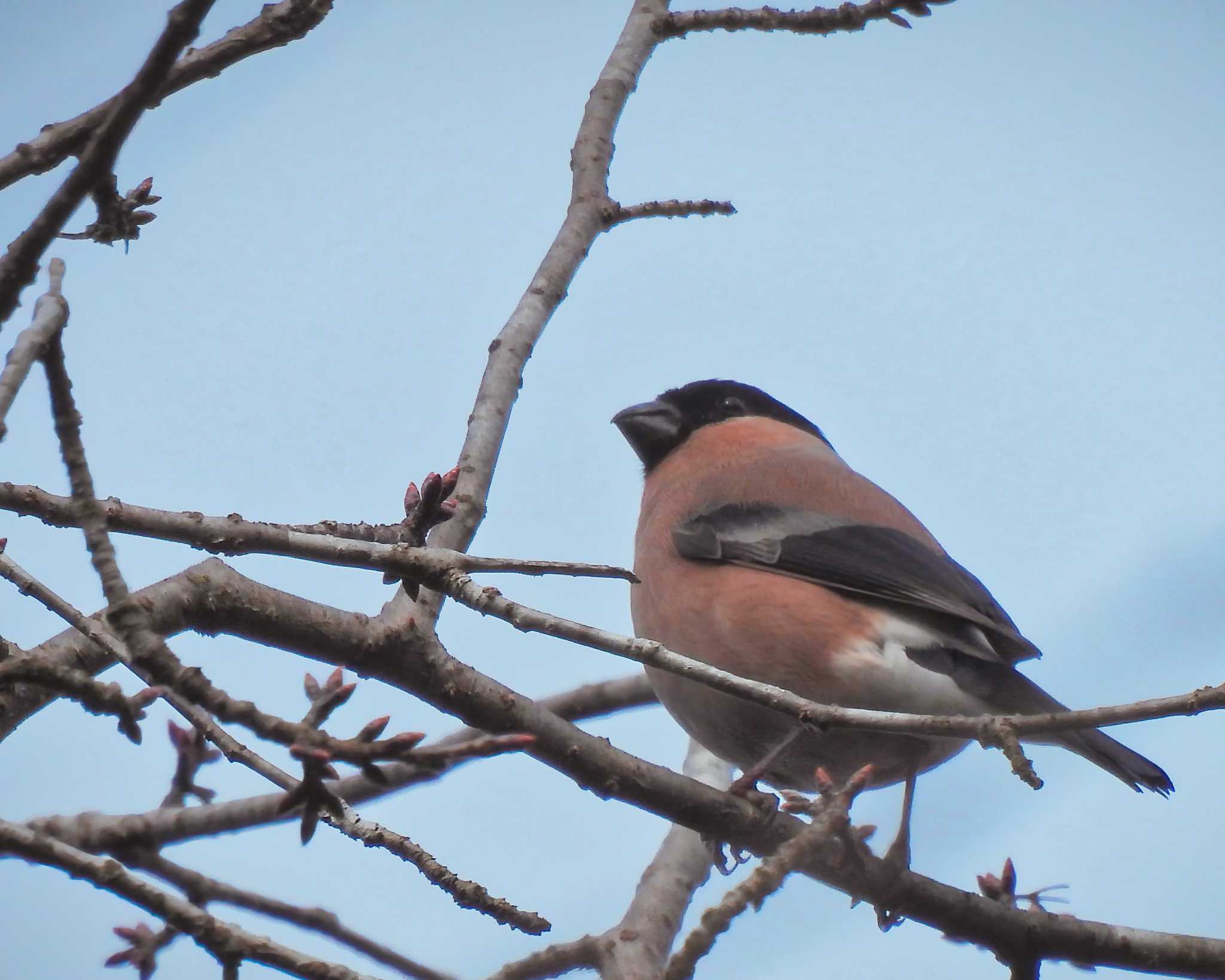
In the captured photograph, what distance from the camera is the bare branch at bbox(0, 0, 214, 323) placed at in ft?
5.13

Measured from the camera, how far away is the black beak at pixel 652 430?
5.60m

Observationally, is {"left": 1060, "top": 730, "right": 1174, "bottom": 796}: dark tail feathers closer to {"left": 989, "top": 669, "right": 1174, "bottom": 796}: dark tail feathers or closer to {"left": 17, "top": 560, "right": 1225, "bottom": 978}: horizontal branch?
{"left": 989, "top": 669, "right": 1174, "bottom": 796}: dark tail feathers

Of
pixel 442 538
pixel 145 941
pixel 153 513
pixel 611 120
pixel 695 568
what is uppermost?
pixel 611 120

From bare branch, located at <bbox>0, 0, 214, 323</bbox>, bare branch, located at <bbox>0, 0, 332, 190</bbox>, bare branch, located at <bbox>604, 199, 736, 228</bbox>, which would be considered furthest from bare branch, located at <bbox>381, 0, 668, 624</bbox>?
bare branch, located at <bbox>0, 0, 214, 323</bbox>

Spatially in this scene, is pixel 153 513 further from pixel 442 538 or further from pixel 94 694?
pixel 442 538

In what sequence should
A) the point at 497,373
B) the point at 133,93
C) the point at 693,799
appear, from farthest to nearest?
the point at 497,373 → the point at 693,799 → the point at 133,93

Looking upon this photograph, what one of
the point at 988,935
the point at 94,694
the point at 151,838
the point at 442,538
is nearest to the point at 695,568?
the point at 442,538

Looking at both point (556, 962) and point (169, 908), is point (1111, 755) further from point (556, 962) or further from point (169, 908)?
point (169, 908)

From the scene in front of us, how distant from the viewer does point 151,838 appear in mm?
2270

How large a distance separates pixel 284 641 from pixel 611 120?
245 cm

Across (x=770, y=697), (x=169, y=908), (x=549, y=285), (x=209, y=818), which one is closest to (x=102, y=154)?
(x=169, y=908)

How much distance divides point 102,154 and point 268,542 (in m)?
0.83

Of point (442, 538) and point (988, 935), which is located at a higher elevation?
point (442, 538)

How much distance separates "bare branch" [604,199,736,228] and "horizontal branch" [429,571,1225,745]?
2151mm
